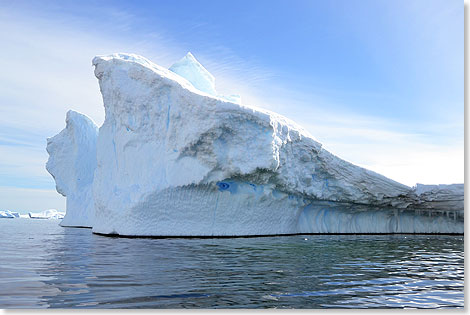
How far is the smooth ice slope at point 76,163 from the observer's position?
2505 centimetres

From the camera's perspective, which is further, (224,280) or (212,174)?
(212,174)

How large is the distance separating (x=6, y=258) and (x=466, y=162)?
307 inches

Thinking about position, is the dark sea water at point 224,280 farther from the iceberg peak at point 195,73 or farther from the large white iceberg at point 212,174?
→ the iceberg peak at point 195,73

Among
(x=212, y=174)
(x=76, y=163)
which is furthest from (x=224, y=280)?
(x=76, y=163)

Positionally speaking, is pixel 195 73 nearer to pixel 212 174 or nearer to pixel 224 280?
pixel 212 174

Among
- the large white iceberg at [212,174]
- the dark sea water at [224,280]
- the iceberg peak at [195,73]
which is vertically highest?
the iceberg peak at [195,73]

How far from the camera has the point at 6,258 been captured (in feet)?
25.4

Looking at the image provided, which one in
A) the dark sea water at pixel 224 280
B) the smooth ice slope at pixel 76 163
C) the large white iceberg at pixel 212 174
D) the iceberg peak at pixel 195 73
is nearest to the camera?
the dark sea water at pixel 224 280

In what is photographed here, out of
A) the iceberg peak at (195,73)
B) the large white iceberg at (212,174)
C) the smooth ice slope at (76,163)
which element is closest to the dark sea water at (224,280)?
the large white iceberg at (212,174)

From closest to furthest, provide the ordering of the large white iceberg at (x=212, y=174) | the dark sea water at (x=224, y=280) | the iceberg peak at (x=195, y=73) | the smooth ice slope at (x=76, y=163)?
the dark sea water at (x=224, y=280), the large white iceberg at (x=212, y=174), the iceberg peak at (x=195, y=73), the smooth ice slope at (x=76, y=163)

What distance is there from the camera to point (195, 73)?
20719mm

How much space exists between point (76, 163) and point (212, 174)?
14167 millimetres

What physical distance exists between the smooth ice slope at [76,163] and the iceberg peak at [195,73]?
7983mm

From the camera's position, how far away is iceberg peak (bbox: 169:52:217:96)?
67.0 feet
